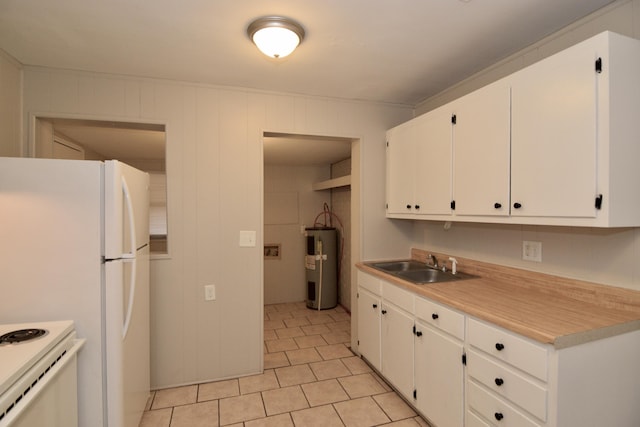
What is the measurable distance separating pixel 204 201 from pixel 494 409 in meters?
2.33

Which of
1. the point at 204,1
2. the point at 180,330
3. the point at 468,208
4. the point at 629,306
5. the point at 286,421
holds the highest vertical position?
the point at 204,1

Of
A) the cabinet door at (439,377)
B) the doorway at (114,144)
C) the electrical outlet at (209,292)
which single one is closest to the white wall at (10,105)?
the doorway at (114,144)

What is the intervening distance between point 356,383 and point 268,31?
258 cm

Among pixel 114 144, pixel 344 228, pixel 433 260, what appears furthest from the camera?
pixel 344 228

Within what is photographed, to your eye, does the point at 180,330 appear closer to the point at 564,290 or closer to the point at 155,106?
the point at 155,106

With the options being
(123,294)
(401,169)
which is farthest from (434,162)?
(123,294)

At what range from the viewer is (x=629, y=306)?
1.57 metres

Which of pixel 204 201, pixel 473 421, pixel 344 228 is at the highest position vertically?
pixel 204 201

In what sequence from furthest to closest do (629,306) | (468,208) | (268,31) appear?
(468,208), (268,31), (629,306)

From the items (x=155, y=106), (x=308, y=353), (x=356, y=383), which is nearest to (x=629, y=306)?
(x=356, y=383)

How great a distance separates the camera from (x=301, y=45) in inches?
80.2

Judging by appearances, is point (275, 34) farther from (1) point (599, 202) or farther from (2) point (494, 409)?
(2) point (494, 409)

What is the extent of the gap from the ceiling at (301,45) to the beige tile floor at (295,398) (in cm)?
243

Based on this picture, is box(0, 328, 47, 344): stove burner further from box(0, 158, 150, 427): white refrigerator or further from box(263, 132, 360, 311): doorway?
box(263, 132, 360, 311): doorway
